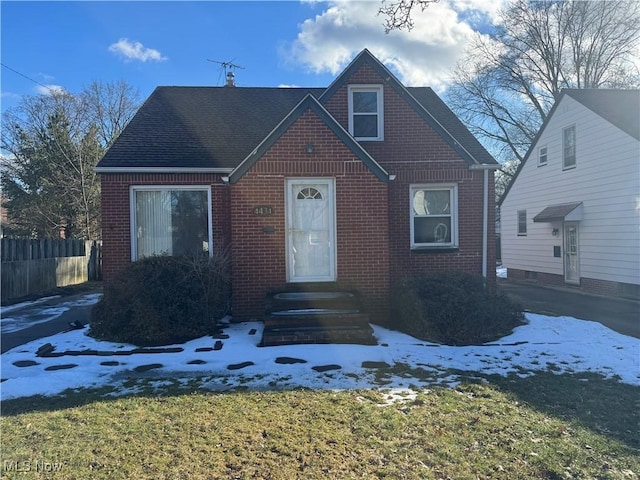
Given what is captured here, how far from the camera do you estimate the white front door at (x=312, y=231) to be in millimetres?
8953

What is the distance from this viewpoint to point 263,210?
8656 mm

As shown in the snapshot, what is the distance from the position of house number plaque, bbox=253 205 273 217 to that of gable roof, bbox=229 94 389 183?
709 millimetres

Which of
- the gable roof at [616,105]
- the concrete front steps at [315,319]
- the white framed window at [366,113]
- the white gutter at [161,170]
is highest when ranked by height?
the gable roof at [616,105]

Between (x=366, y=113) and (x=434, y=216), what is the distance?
2986 mm

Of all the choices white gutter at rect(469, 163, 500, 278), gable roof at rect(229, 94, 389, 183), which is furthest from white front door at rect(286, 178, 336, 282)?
white gutter at rect(469, 163, 500, 278)

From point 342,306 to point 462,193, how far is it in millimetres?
4355

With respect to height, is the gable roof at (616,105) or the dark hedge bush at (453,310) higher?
the gable roof at (616,105)

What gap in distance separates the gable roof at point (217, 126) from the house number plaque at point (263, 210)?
4.30 feet

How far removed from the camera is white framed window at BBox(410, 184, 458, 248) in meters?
10.3

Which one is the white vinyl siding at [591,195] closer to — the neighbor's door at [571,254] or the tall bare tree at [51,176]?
the neighbor's door at [571,254]

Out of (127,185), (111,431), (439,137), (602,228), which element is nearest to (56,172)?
(127,185)

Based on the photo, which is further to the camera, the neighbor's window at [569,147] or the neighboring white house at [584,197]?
→ the neighbor's window at [569,147]

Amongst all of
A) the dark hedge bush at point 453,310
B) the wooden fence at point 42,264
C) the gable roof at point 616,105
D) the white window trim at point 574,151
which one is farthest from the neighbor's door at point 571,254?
the wooden fence at point 42,264

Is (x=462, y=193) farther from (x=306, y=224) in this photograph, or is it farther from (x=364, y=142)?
(x=306, y=224)
